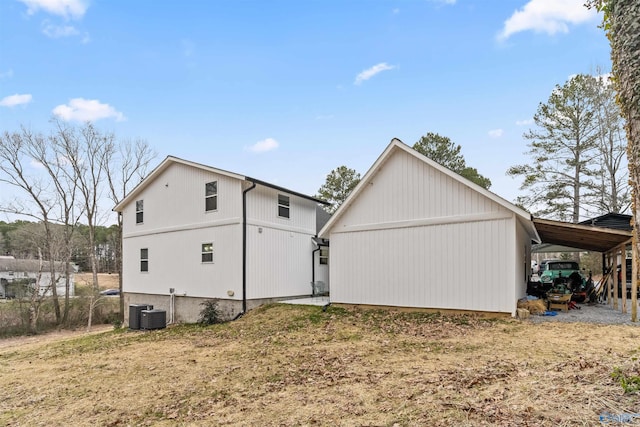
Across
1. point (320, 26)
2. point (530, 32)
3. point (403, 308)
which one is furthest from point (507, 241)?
point (320, 26)

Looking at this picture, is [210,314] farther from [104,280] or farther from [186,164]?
[104,280]

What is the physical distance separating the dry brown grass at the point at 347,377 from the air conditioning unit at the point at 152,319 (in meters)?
3.69

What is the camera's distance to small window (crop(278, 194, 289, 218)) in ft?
49.6

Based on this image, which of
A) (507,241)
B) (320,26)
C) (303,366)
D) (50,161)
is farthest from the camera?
(50,161)

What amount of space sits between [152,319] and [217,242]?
377 cm

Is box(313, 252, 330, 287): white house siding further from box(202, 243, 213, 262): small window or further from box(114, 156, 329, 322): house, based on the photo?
box(202, 243, 213, 262): small window

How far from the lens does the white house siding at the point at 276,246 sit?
13672 millimetres

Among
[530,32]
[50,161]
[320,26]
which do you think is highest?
[320,26]

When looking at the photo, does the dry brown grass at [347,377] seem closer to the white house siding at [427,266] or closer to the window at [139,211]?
the white house siding at [427,266]

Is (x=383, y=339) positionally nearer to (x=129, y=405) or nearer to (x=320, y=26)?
(x=129, y=405)

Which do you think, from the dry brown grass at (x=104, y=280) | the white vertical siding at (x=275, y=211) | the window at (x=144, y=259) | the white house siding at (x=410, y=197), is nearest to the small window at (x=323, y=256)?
the white vertical siding at (x=275, y=211)

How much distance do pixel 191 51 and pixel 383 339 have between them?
13752mm

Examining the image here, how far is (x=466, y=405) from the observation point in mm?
3824

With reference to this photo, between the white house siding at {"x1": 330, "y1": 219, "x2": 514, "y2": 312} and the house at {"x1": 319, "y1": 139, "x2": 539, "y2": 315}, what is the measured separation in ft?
0.08
